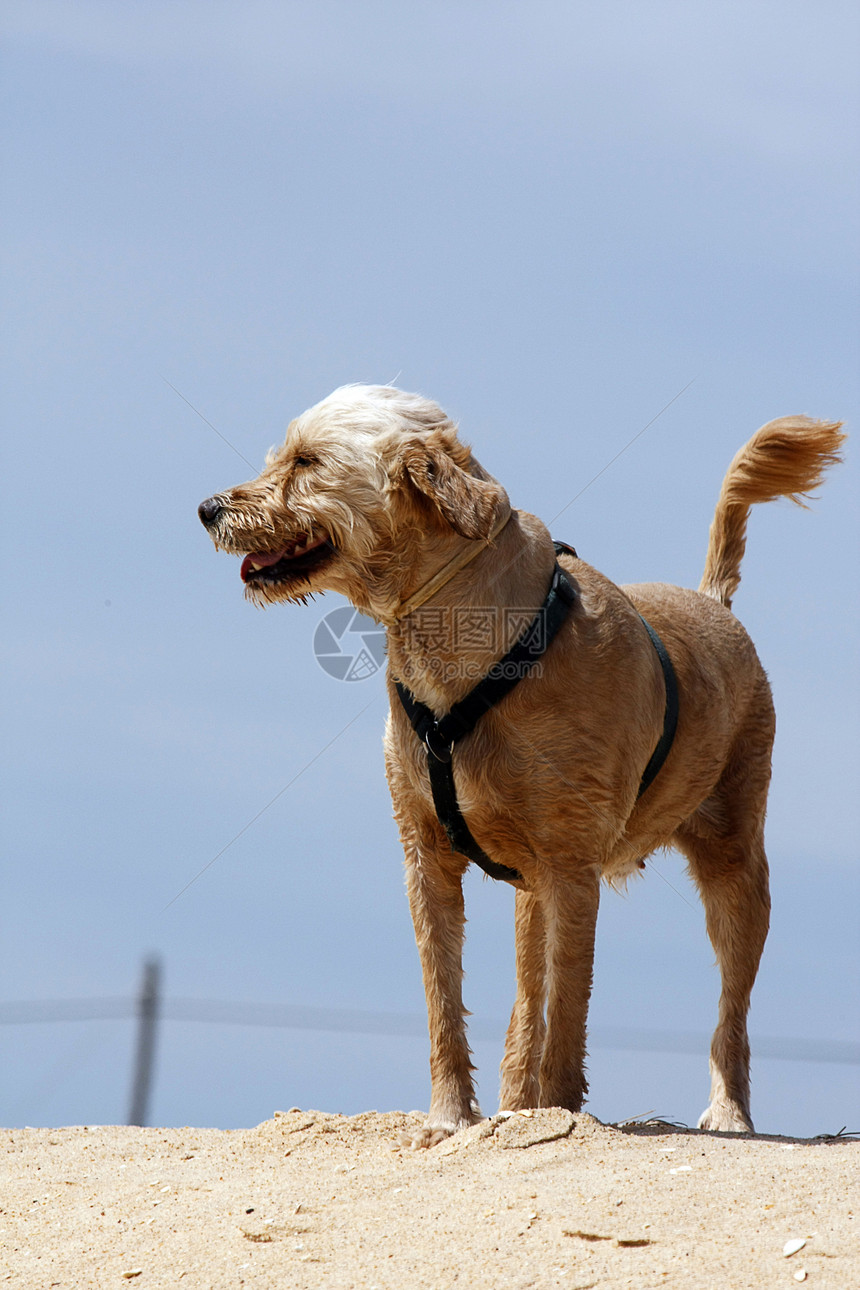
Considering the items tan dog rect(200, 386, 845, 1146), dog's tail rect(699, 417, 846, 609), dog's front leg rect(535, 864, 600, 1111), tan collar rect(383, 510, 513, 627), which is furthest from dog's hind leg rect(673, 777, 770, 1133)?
tan collar rect(383, 510, 513, 627)

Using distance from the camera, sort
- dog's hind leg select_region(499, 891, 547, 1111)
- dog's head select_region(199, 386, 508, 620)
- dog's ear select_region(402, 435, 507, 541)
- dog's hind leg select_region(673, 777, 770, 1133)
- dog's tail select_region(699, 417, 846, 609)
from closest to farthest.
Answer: dog's ear select_region(402, 435, 507, 541) → dog's head select_region(199, 386, 508, 620) → dog's hind leg select_region(499, 891, 547, 1111) → dog's hind leg select_region(673, 777, 770, 1133) → dog's tail select_region(699, 417, 846, 609)

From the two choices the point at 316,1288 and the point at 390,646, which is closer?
the point at 316,1288

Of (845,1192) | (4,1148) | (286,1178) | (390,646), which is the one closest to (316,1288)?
(286,1178)

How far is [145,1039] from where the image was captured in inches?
443

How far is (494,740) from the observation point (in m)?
6.47

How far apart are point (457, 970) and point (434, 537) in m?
2.28

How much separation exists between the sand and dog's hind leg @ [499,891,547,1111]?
0.67m

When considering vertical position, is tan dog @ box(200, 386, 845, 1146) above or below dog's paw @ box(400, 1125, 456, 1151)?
above

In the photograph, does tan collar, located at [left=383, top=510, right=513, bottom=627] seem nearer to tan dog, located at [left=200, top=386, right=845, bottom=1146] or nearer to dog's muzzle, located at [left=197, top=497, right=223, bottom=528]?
tan dog, located at [left=200, top=386, right=845, bottom=1146]

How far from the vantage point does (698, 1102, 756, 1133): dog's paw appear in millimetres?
7984

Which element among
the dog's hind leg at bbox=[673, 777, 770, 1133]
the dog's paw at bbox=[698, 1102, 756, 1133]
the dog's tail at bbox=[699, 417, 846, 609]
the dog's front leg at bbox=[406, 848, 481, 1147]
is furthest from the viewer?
the dog's tail at bbox=[699, 417, 846, 609]

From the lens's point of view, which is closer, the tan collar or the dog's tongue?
the tan collar

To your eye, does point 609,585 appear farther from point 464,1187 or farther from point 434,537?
point 464,1187

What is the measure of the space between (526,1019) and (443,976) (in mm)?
1090
